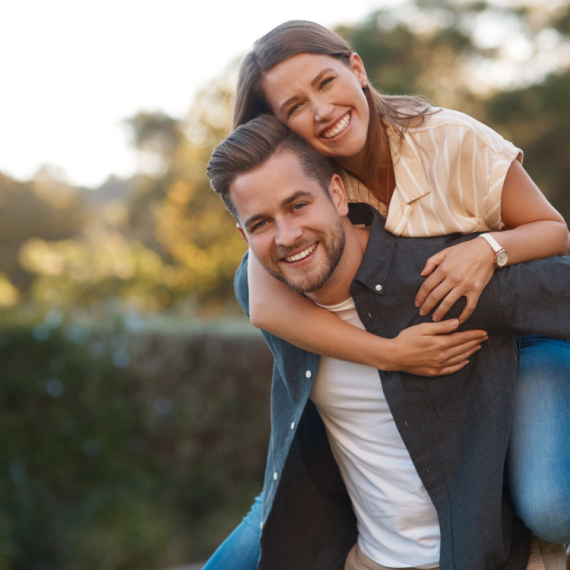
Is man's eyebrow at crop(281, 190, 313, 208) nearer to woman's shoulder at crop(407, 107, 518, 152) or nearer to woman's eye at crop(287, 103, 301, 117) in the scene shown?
woman's eye at crop(287, 103, 301, 117)

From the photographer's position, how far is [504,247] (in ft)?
7.27

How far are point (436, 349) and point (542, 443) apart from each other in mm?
427

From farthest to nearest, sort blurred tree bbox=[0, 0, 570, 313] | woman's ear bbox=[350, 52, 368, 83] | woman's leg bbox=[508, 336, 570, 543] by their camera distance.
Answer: blurred tree bbox=[0, 0, 570, 313]
woman's ear bbox=[350, 52, 368, 83]
woman's leg bbox=[508, 336, 570, 543]

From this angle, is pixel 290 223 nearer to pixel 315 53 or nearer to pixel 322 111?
pixel 322 111

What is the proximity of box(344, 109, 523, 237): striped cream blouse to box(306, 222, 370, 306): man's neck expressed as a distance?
14cm

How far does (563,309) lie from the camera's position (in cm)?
210

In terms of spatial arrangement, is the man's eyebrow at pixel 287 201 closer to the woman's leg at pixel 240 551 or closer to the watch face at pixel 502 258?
the watch face at pixel 502 258

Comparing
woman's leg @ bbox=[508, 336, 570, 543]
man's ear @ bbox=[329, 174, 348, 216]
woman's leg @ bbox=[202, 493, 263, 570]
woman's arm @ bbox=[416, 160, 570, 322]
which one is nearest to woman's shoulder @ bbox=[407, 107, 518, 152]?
woman's arm @ bbox=[416, 160, 570, 322]

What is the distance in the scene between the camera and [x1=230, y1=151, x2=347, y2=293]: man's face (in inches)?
90.2

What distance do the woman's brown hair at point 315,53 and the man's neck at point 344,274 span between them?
0.24 m

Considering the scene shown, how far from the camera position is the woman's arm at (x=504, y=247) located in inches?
83.5

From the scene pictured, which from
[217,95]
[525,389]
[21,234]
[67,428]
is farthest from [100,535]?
[21,234]

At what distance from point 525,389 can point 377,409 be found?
1.62ft

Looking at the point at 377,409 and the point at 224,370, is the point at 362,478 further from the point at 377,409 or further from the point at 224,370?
the point at 224,370
